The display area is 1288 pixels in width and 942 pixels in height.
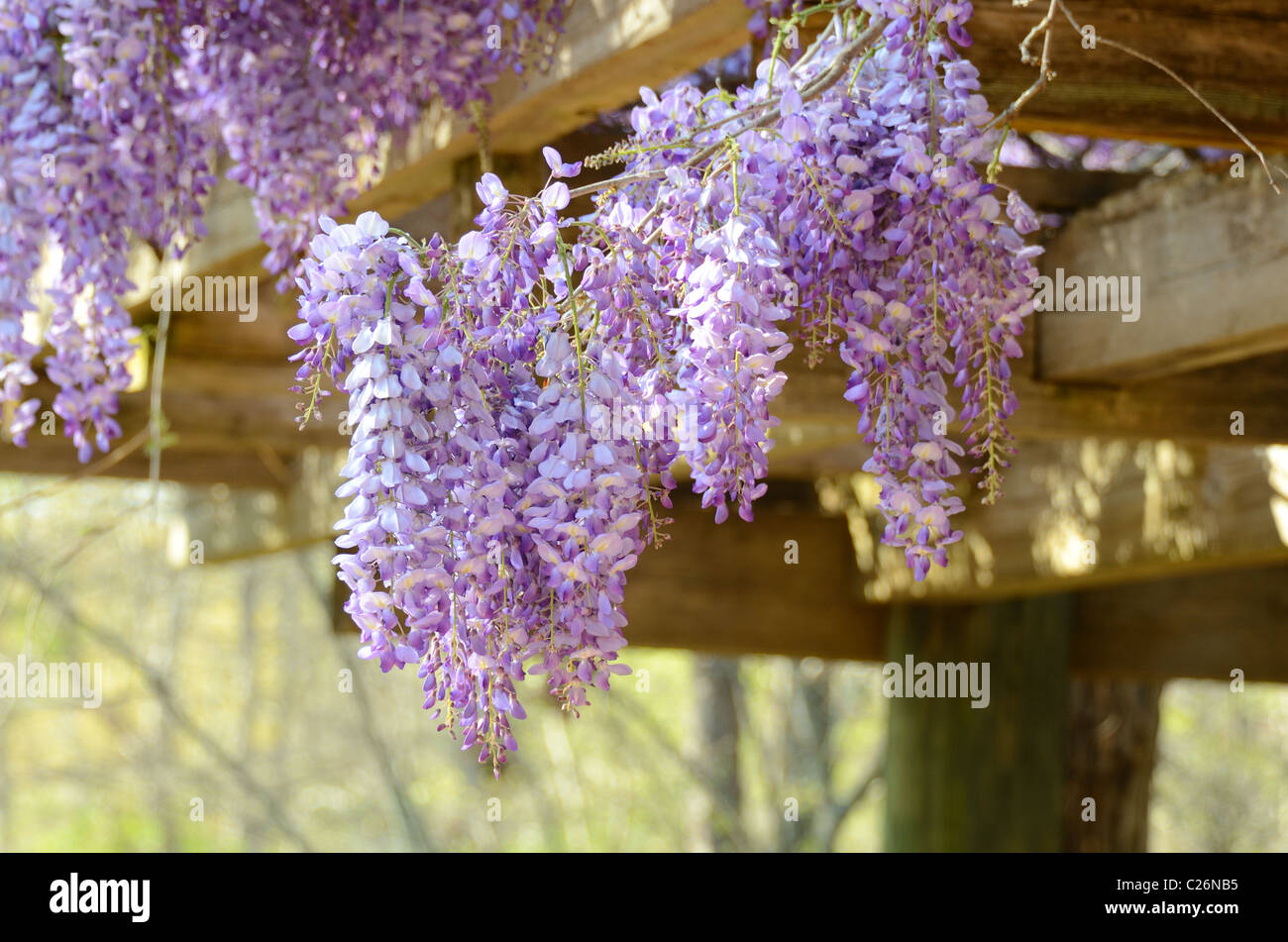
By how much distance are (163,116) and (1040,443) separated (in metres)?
2.22

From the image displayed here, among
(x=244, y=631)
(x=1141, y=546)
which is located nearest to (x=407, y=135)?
(x=1141, y=546)

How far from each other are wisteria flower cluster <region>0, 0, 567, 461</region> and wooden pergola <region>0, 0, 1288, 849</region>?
0.11 m

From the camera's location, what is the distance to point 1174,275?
2.25m

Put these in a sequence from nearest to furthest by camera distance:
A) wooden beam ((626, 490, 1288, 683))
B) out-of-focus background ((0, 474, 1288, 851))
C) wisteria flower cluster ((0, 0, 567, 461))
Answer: wisteria flower cluster ((0, 0, 567, 461)) → wooden beam ((626, 490, 1288, 683)) → out-of-focus background ((0, 474, 1288, 851))

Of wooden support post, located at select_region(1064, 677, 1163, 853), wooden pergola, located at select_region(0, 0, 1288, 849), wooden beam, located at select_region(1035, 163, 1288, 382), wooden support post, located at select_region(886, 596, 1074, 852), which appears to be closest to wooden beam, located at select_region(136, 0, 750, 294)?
wooden pergola, located at select_region(0, 0, 1288, 849)

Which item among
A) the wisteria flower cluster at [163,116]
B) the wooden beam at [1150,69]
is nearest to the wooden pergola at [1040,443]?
the wooden beam at [1150,69]

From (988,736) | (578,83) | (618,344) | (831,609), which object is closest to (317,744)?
(831,609)

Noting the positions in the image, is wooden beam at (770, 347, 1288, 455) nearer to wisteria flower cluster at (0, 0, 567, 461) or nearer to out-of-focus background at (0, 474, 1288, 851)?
wisteria flower cluster at (0, 0, 567, 461)

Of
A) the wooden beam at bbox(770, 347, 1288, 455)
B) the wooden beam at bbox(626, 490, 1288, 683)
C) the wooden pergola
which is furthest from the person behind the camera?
the wooden beam at bbox(626, 490, 1288, 683)

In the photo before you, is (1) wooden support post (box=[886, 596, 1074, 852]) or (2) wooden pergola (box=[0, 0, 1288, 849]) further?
(1) wooden support post (box=[886, 596, 1074, 852])

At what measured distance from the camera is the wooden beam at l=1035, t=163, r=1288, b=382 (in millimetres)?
2090

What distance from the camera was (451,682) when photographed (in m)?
1.33

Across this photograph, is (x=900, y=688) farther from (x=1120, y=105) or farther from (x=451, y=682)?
(x=451, y=682)

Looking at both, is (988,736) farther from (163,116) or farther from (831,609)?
(163,116)
